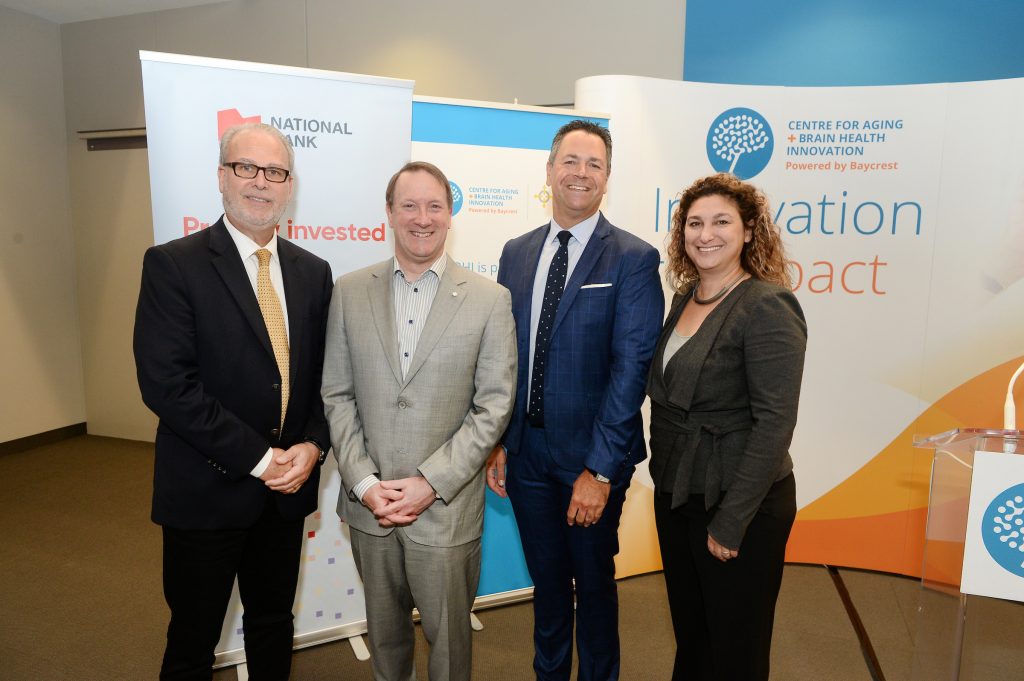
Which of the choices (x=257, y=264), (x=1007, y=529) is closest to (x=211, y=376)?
(x=257, y=264)

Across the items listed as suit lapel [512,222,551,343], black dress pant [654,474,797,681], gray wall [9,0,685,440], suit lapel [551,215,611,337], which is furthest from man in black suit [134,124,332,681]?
gray wall [9,0,685,440]

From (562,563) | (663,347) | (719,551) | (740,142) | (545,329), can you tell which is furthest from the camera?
(740,142)

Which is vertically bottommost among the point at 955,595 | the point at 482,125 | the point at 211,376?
the point at 955,595

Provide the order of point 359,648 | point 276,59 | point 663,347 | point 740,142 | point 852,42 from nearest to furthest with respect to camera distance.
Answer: point 663,347
point 359,648
point 740,142
point 852,42
point 276,59

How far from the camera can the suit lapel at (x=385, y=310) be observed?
5.99ft

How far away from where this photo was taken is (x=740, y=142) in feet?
11.1

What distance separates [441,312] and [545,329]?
413 millimetres

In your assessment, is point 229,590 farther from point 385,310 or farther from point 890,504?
point 890,504

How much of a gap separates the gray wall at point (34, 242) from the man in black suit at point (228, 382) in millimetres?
4831

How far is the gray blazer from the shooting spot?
1.69 meters

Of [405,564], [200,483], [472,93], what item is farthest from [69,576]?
[472,93]

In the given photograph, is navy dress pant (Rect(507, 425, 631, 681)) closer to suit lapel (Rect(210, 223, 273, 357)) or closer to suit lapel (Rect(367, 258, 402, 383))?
suit lapel (Rect(367, 258, 402, 383))

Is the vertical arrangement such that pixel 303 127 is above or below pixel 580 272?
above

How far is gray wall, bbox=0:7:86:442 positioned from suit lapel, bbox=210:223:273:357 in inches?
192
